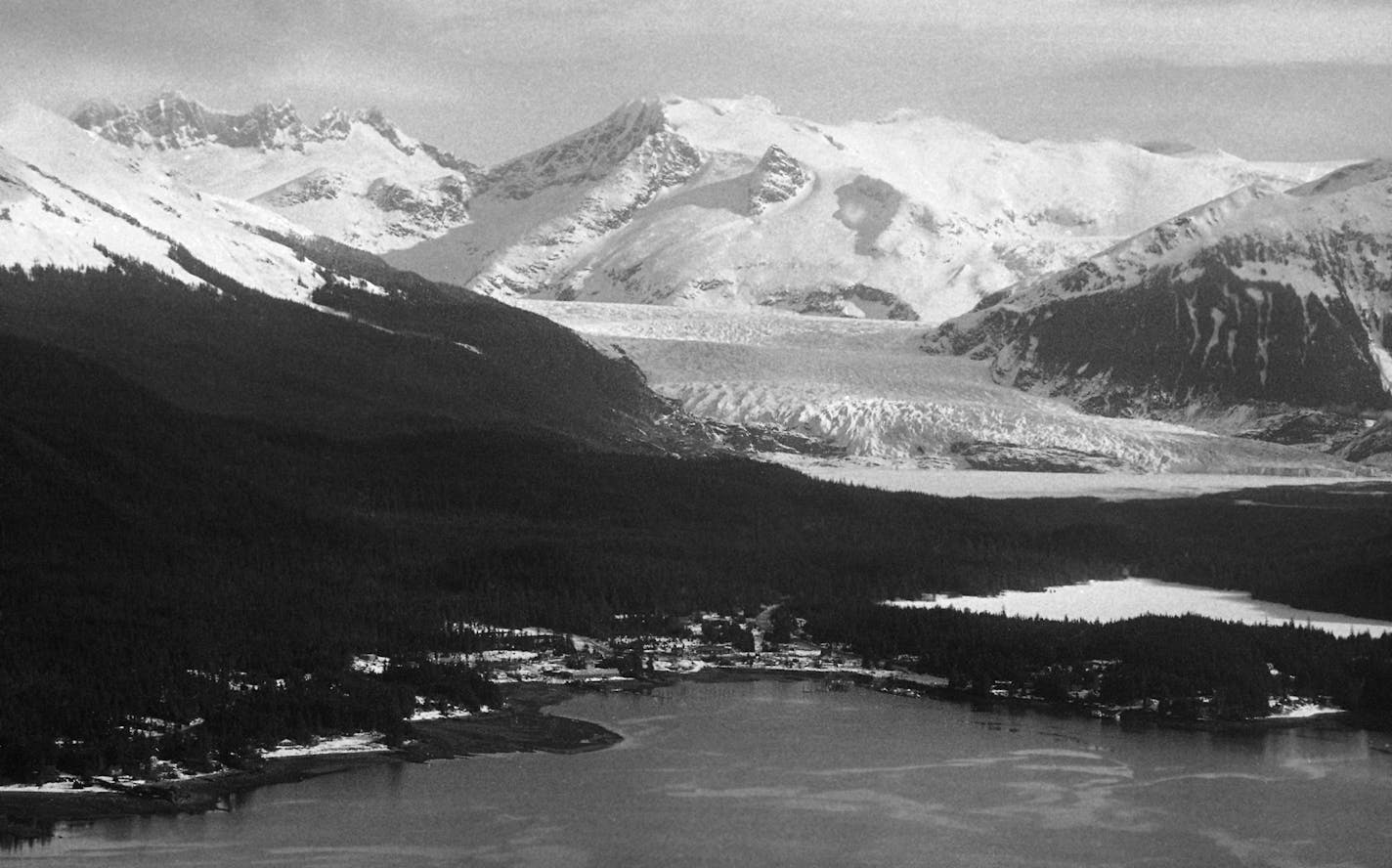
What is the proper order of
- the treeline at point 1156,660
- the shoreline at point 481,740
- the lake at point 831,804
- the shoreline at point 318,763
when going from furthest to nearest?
the treeline at point 1156,660, the shoreline at point 481,740, the shoreline at point 318,763, the lake at point 831,804

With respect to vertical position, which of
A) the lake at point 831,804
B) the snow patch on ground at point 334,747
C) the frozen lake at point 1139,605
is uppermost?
the frozen lake at point 1139,605

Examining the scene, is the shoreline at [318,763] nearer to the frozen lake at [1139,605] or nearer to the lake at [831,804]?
the lake at [831,804]

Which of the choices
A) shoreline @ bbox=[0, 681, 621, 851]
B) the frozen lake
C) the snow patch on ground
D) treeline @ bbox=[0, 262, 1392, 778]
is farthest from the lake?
the frozen lake

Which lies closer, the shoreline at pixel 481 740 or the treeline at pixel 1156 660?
the shoreline at pixel 481 740

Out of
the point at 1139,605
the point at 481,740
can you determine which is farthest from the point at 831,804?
the point at 1139,605

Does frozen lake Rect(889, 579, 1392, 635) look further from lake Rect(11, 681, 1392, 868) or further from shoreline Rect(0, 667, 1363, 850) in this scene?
lake Rect(11, 681, 1392, 868)

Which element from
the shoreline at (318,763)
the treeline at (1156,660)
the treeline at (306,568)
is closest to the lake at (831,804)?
the shoreline at (318,763)

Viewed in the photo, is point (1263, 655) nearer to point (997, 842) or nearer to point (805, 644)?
point (805, 644)
